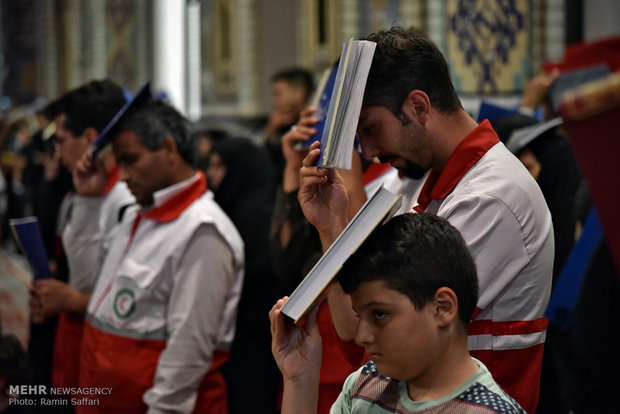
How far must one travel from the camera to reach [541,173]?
128 inches

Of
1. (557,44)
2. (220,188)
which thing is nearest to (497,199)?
(220,188)

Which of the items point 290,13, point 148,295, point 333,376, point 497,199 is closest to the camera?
point 497,199

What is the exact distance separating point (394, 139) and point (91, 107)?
7.00 feet

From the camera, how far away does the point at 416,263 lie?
4.87ft

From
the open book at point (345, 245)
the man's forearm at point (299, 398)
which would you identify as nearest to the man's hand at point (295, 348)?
the man's forearm at point (299, 398)

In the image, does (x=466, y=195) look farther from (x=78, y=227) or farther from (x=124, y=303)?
(x=78, y=227)

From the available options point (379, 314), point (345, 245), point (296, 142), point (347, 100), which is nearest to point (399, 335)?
point (379, 314)

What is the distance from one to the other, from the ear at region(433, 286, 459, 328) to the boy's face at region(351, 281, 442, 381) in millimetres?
10

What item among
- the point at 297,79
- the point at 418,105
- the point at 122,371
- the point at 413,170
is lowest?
the point at 122,371

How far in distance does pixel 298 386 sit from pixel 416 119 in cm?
66

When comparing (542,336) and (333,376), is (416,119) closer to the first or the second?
(542,336)

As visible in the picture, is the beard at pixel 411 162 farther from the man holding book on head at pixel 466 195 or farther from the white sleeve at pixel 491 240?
the white sleeve at pixel 491 240

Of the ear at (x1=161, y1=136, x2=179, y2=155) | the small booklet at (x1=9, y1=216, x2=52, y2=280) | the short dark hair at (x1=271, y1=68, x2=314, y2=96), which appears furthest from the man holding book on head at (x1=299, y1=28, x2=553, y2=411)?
the short dark hair at (x1=271, y1=68, x2=314, y2=96)

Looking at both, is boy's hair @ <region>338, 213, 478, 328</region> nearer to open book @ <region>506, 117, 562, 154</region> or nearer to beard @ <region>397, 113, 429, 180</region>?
beard @ <region>397, 113, 429, 180</region>
